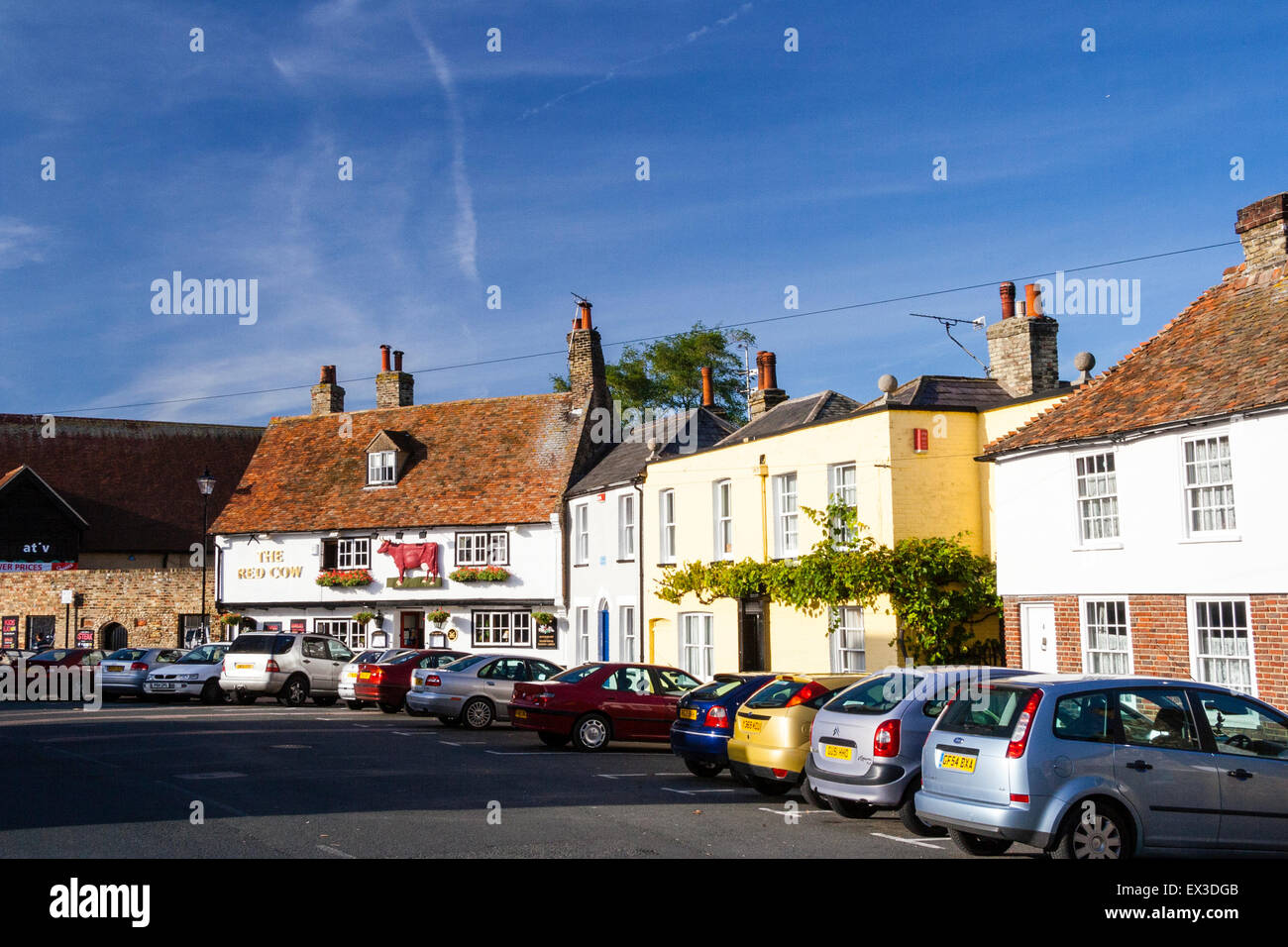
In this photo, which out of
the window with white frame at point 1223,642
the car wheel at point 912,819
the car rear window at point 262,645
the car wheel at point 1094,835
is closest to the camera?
the car wheel at point 1094,835

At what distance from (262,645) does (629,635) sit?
990cm

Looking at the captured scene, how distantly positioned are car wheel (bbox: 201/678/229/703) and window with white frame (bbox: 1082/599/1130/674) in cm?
2171

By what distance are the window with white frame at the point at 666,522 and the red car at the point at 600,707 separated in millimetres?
11376

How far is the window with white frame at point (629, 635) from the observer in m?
33.8

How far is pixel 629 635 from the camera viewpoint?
34250 mm

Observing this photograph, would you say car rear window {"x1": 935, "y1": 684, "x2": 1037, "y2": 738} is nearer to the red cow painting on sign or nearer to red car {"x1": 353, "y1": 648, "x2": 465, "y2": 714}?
red car {"x1": 353, "y1": 648, "x2": 465, "y2": 714}

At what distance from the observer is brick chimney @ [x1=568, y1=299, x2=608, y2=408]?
140 feet

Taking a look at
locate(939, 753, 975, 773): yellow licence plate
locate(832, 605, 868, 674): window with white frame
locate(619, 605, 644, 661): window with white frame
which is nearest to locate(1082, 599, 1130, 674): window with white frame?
locate(832, 605, 868, 674): window with white frame

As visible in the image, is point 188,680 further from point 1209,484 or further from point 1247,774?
point 1247,774

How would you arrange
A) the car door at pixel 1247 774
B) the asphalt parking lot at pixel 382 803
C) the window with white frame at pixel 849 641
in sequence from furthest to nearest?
the window with white frame at pixel 849 641 → the asphalt parking lot at pixel 382 803 → the car door at pixel 1247 774

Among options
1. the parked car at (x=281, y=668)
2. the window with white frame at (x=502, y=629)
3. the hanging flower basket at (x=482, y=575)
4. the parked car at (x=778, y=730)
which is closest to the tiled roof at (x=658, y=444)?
the hanging flower basket at (x=482, y=575)

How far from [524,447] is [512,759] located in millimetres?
25256

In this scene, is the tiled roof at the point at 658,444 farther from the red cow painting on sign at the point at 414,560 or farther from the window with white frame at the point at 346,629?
the window with white frame at the point at 346,629
